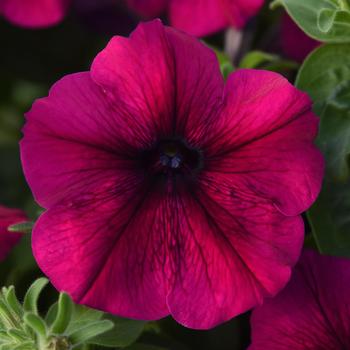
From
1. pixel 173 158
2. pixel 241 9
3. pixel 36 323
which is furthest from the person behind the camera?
pixel 241 9

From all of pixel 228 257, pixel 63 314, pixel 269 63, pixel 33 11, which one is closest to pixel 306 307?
pixel 228 257

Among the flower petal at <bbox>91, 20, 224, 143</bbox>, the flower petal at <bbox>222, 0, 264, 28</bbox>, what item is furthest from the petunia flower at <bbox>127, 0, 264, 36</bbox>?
the flower petal at <bbox>91, 20, 224, 143</bbox>

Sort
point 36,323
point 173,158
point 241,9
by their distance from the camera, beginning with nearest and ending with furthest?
point 36,323 → point 173,158 → point 241,9

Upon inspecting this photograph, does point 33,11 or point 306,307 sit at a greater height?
point 33,11

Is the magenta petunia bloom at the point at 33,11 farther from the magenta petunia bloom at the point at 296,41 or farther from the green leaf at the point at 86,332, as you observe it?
the green leaf at the point at 86,332

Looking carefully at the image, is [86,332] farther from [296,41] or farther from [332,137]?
[296,41]

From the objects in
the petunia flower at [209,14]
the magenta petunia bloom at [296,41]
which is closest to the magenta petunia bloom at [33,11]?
the petunia flower at [209,14]

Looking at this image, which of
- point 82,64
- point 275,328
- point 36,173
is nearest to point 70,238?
point 36,173
